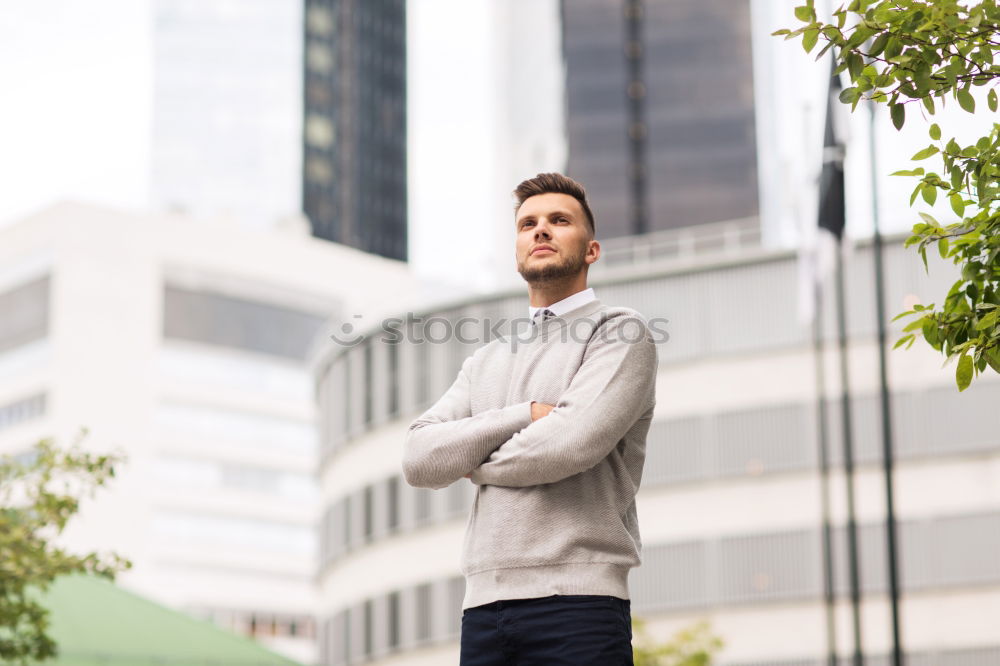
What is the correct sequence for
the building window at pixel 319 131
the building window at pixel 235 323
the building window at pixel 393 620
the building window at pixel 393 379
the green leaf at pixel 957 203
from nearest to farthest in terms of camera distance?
1. the green leaf at pixel 957 203
2. the building window at pixel 393 620
3. the building window at pixel 393 379
4. the building window at pixel 235 323
5. the building window at pixel 319 131

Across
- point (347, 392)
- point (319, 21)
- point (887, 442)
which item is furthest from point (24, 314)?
point (887, 442)

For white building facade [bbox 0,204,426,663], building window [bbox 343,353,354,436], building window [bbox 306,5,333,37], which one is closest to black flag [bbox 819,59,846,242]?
building window [bbox 343,353,354,436]

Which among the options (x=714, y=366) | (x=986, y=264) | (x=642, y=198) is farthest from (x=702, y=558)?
(x=642, y=198)

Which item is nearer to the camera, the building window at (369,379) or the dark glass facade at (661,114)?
the building window at (369,379)

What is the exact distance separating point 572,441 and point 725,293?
123 ft

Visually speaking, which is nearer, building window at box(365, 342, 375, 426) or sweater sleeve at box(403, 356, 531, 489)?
sweater sleeve at box(403, 356, 531, 489)

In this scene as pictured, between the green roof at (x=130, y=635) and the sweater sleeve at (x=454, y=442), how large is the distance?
7.64 m

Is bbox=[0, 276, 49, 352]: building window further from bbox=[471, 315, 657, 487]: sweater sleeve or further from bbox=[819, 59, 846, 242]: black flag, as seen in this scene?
bbox=[471, 315, 657, 487]: sweater sleeve

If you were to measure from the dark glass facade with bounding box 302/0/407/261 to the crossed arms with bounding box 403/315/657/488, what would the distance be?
13900cm

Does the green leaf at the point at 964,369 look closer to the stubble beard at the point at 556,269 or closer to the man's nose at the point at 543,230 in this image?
the stubble beard at the point at 556,269

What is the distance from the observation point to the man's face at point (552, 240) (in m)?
4.09

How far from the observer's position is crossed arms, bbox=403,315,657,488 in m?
3.77

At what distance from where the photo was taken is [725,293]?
4075 cm

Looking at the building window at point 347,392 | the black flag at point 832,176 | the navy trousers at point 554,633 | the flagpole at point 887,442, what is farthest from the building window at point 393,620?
the navy trousers at point 554,633
